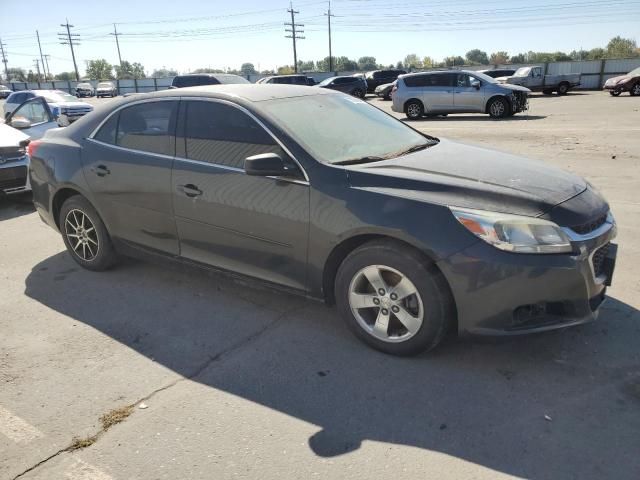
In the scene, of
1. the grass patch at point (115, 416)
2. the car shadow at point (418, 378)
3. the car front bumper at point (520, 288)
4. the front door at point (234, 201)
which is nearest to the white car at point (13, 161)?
the car shadow at point (418, 378)

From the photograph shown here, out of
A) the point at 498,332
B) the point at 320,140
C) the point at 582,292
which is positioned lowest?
the point at 498,332

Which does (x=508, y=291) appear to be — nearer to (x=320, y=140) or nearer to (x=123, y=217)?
(x=320, y=140)

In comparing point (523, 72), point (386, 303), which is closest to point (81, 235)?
point (386, 303)

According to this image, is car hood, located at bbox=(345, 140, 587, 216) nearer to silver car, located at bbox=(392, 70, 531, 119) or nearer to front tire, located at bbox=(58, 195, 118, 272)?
front tire, located at bbox=(58, 195, 118, 272)

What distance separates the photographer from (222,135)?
390cm

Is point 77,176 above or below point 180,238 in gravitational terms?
above

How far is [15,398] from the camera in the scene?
3086 mm

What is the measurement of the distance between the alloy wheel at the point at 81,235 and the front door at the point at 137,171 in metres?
0.30

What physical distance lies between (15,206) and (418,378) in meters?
7.23

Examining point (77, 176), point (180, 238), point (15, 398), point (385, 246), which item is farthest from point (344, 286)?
point (77, 176)

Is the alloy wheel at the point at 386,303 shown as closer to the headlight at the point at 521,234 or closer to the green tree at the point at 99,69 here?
the headlight at the point at 521,234

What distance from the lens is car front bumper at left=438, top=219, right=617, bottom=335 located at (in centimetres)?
285

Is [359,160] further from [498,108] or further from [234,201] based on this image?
[498,108]

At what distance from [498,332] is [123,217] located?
315 centimetres
